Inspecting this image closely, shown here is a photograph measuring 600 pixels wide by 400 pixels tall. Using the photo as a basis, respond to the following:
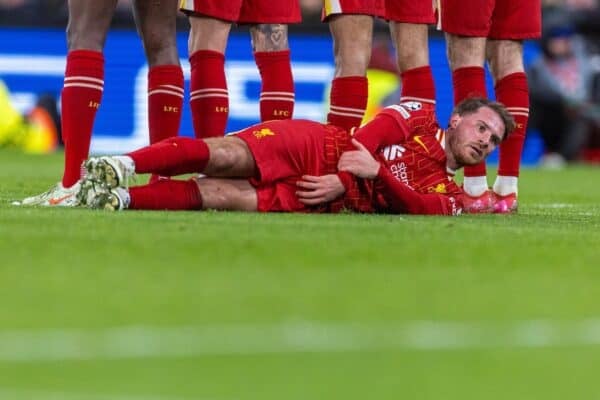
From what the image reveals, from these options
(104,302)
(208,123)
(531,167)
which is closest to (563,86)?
(531,167)

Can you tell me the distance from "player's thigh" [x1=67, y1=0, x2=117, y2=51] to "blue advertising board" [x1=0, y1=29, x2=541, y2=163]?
815 cm

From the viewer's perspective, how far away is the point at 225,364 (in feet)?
11.1

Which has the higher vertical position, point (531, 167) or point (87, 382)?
point (87, 382)

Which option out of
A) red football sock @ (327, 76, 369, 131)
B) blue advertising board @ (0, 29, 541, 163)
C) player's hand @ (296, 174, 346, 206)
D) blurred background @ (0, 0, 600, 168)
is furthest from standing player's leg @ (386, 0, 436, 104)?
blue advertising board @ (0, 29, 541, 163)

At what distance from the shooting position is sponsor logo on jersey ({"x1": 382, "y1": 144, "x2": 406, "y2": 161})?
659cm

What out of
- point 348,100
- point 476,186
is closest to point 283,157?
point 348,100

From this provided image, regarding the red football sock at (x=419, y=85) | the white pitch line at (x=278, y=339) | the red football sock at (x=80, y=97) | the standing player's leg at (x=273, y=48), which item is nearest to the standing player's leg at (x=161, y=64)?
the standing player's leg at (x=273, y=48)

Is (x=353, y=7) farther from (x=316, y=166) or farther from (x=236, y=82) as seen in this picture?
(x=236, y=82)

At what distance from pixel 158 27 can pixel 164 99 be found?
32 centimetres

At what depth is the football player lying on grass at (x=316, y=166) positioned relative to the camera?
621 centimetres

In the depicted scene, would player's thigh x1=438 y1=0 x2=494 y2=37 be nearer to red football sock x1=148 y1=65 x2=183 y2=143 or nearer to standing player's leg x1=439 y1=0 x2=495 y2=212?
standing player's leg x1=439 y1=0 x2=495 y2=212

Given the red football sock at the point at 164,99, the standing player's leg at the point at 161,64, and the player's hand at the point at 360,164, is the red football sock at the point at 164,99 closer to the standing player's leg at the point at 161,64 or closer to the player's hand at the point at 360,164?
the standing player's leg at the point at 161,64

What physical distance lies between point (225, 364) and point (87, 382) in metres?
0.35

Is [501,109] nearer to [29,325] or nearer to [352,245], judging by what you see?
[352,245]
